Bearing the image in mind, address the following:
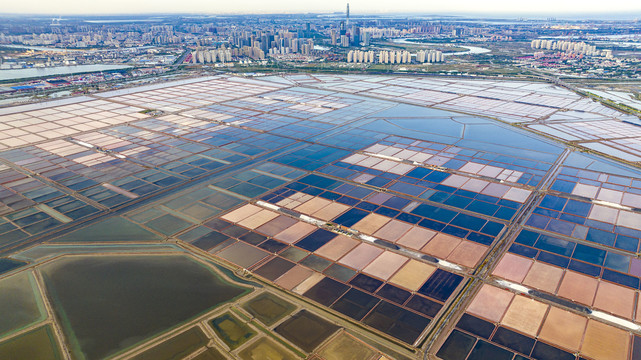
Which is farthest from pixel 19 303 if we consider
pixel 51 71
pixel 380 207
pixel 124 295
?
pixel 51 71

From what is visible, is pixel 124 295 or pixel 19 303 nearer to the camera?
pixel 19 303

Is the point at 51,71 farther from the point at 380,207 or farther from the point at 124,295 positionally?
the point at 380,207

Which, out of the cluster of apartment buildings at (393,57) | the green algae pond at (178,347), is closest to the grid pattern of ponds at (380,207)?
the green algae pond at (178,347)

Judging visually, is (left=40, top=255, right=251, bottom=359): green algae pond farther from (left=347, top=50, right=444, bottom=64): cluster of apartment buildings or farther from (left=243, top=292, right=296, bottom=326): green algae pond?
(left=347, top=50, right=444, bottom=64): cluster of apartment buildings

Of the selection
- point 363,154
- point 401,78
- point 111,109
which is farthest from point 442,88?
point 111,109

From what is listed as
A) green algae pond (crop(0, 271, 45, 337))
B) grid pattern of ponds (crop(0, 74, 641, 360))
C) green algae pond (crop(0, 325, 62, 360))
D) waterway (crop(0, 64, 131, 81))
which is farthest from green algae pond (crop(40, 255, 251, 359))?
waterway (crop(0, 64, 131, 81))

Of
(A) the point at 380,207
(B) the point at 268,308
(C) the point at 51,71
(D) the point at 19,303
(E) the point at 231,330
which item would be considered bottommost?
(E) the point at 231,330
